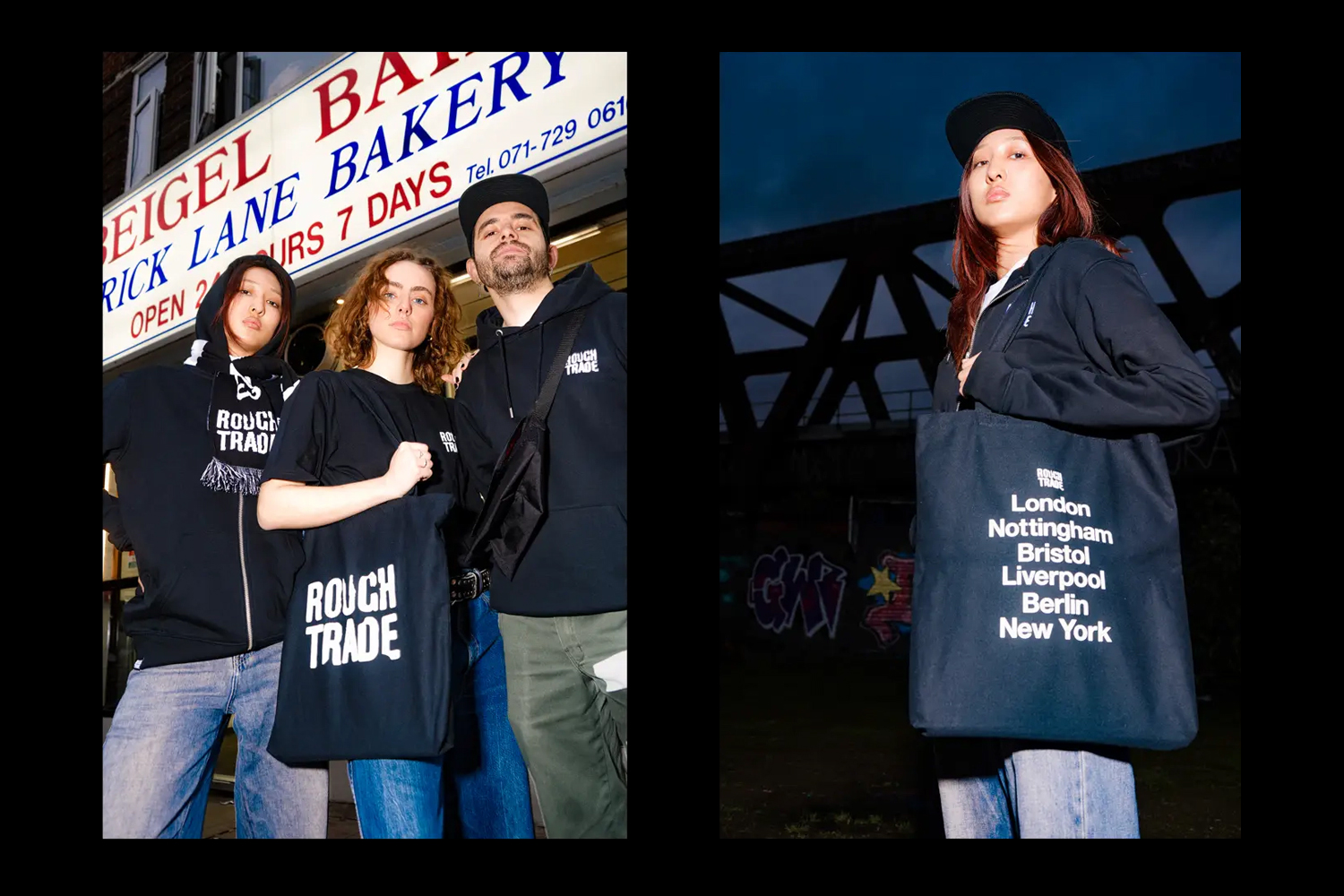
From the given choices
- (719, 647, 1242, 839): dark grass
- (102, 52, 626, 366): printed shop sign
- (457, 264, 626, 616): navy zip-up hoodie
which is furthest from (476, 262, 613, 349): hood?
(719, 647, 1242, 839): dark grass

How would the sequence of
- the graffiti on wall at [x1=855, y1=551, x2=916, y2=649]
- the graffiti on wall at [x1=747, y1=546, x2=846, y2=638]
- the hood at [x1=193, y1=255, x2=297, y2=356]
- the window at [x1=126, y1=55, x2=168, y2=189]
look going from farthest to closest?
the graffiti on wall at [x1=747, y1=546, x2=846, y2=638], the graffiti on wall at [x1=855, y1=551, x2=916, y2=649], the window at [x1=126, y1=55, x2=168, y2=189], the hood at [x1=193, y1=255, x2=297, y2=356]

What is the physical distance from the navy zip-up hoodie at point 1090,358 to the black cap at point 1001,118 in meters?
0.30

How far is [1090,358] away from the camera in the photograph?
2.20 meters

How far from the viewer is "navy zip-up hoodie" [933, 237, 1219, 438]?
2041mm

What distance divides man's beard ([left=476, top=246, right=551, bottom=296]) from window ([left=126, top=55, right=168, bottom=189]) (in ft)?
15.2

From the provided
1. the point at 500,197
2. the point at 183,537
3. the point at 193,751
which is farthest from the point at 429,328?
the point at 193,751

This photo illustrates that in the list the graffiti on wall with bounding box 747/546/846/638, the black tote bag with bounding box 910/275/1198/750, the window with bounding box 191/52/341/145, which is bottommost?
the graffiti on wall with bounding box 747/546/846/638

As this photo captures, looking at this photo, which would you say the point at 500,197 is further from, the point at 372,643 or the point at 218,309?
the point at 372,643

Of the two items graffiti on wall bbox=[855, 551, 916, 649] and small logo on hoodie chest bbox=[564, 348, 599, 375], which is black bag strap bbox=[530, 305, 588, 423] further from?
graffiti on wall bbox=[855, 551, 916, 649]

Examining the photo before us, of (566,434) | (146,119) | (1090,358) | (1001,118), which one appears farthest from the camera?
(146,119)

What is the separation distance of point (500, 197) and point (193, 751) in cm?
180

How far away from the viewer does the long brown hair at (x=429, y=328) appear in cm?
288

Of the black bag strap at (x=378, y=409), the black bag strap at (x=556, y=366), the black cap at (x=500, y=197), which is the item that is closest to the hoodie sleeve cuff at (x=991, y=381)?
the black bag strap at (x=556, y=366)

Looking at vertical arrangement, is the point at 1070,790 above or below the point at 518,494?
below
